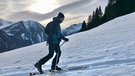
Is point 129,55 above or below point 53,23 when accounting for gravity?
below

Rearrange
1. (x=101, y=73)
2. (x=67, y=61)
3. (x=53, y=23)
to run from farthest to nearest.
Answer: (x=67, y=61) < (x=53, y=23) < (x=101, y=73)

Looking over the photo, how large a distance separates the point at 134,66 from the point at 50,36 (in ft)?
11.0

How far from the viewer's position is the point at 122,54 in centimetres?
1184

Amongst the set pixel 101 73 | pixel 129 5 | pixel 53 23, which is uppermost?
pixel 129 5

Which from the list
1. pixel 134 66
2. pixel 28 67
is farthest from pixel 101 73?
pixel 28 67

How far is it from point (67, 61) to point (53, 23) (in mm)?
3113

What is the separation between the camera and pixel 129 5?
→ 76.7 meters

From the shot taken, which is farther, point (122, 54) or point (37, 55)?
point (37, 55)

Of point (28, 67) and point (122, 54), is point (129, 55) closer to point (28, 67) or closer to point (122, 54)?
point (122, 54)

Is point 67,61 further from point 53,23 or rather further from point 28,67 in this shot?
point 53,23

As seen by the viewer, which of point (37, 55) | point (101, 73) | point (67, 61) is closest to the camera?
point (101, 73)

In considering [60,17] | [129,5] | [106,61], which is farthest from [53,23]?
[129,5]

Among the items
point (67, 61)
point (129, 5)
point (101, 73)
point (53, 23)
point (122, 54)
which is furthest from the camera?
point (129, 5)

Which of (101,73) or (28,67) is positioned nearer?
(101,73)
